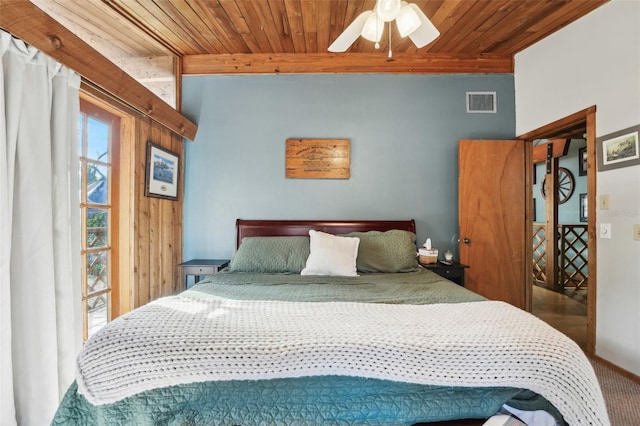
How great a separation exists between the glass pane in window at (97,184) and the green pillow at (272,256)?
108 centimetres

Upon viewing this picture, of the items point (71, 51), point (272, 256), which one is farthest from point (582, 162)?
point (71, 51)

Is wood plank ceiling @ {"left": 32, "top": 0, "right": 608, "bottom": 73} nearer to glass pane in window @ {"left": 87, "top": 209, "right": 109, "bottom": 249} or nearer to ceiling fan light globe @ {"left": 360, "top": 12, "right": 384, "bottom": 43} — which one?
ceiling fan light globe @ {"left": 360, "top": 12, "right": 384, "bottom": 43}

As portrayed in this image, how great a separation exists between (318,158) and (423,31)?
1415 millimetres

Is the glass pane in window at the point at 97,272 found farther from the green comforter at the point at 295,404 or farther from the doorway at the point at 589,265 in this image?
A: the doorway at the point at 589,265

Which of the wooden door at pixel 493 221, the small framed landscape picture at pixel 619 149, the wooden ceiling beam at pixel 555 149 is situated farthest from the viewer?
the wooden ceiling beam at pixel 555 149

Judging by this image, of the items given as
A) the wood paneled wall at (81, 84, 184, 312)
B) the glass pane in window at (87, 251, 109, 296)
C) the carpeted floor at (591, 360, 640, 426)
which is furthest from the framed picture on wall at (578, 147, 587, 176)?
the glass pane in window at (87, 251, 109, 296)

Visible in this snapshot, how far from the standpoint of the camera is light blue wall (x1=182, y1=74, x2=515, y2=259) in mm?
2848

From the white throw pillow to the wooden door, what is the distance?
4.30 ft

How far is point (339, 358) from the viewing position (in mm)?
911

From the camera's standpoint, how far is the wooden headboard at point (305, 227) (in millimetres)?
2742

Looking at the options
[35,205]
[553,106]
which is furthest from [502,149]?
[35,205]

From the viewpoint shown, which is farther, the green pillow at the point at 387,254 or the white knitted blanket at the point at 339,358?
the green pillow at the point at 387,254

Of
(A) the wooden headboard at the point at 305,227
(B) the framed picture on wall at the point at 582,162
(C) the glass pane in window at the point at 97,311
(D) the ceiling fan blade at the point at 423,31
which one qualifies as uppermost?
(D) the ceiling fan blade at the point at 423,31

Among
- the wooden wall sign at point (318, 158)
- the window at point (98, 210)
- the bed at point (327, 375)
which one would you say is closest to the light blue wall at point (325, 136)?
the wooden wall sign at point (318, 158)
